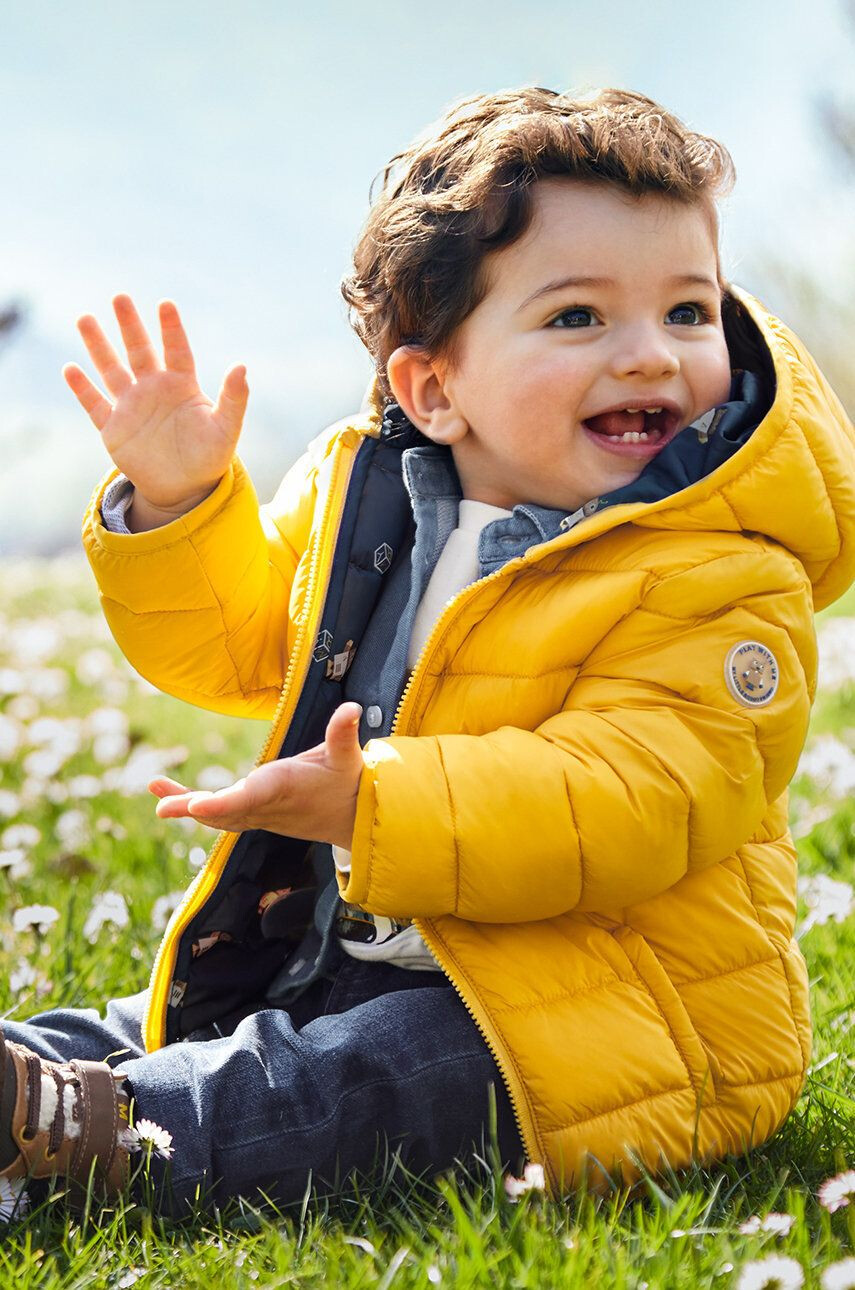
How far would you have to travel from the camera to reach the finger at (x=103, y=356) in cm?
257

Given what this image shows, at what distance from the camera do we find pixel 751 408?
238 centimetres

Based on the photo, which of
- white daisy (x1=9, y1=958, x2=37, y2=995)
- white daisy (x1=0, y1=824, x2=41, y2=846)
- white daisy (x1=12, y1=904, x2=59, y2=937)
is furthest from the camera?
white daisy (x1=0, y1=824, x2=41, y2=846)

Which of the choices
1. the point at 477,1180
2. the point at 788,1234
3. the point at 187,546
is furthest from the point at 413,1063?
the point at 187,546

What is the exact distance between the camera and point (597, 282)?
236 centimetres

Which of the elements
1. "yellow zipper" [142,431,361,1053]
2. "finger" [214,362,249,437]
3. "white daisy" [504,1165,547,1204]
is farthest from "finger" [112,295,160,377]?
"white daisy" [504,1165,547,1204]

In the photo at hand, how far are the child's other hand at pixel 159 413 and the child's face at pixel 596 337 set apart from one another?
0.47m

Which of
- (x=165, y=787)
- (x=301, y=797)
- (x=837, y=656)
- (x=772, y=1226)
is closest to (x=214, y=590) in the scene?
(x=165, y=787)

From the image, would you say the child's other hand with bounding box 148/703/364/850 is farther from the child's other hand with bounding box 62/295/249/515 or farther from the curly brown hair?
the curly brown hair

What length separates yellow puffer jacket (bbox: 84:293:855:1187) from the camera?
210 centimetres

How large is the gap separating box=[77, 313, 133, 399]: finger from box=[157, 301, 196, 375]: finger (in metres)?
0.09

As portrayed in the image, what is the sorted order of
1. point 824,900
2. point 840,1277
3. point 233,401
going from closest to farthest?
point 840,1277 → point 233,401 → point 824,900

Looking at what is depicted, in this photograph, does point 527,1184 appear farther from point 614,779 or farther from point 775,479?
point 775,479

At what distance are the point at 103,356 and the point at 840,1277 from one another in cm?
185

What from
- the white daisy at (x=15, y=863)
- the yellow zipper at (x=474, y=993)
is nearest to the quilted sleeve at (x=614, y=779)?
the yellow zipper at (x=474, y=993)
